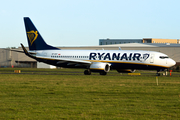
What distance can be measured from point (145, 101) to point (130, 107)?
→ 2.68 meters

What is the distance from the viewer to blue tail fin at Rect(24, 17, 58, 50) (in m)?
57.3

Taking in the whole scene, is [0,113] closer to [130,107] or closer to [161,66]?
[130,107]

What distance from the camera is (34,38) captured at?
2264 inches

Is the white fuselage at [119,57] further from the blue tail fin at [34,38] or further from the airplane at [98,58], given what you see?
the blue tail fin at [34,38]

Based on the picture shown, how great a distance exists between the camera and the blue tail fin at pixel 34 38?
188ft

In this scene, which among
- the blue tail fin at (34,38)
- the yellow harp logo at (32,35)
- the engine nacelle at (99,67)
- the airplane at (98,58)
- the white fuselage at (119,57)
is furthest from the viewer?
the yellow harp logo at (32,35)

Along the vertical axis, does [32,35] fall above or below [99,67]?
above

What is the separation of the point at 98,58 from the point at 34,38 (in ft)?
45.6

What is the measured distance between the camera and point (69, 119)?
513 inches

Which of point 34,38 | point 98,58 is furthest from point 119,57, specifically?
point 34,38

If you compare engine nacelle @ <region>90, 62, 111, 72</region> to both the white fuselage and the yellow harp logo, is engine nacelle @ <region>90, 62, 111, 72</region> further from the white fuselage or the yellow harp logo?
the yellow harp logo

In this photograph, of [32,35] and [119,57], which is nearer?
[119,57]

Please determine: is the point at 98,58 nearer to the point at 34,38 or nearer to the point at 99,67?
the point at 99,67

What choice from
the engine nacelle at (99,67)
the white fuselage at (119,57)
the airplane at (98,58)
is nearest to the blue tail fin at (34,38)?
the airplane at (98,58)
